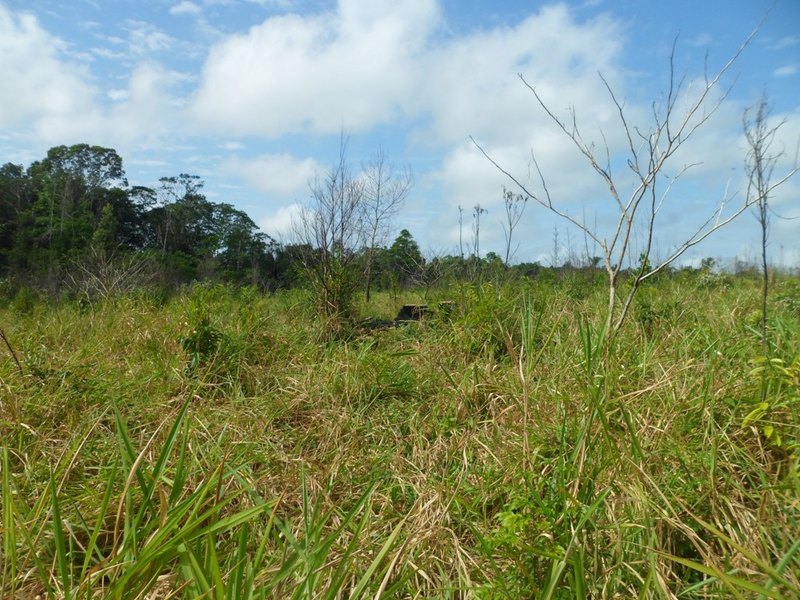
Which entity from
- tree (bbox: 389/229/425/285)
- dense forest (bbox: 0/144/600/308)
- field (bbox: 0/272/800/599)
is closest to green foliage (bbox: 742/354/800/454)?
field (bbox: 0/272/800/599)

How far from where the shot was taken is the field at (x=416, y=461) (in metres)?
1.59

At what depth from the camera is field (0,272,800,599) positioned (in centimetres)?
159

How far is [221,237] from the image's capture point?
26875 mm

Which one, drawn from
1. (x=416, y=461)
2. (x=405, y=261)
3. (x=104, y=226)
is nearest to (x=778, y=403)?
(x=416, y=461)

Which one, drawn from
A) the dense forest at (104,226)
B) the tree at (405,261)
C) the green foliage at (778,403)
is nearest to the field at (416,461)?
the green foliage at (778,403)

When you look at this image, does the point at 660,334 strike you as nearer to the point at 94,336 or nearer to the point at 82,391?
the point at 82,391

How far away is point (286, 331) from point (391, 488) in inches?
119

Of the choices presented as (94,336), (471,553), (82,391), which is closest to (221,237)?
(94,336)

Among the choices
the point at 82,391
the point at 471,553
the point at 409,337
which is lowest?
the point at 471,553

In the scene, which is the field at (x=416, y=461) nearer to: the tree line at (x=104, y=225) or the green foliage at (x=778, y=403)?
the green foliage at (x=778, y=403)

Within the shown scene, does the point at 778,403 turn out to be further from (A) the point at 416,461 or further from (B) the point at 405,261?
(B) the point at 405,261

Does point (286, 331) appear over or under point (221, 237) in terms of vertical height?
under

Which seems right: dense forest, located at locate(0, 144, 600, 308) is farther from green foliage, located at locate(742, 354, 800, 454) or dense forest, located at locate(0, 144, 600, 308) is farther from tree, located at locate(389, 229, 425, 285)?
green foliage, located at locate(742, 354, 800, 454)

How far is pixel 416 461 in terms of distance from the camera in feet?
9.51
